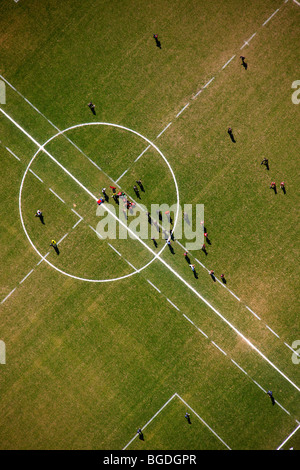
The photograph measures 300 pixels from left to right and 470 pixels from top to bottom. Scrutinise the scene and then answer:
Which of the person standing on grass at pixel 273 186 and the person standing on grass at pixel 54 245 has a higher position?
the person standing on grass at pixel 273 186

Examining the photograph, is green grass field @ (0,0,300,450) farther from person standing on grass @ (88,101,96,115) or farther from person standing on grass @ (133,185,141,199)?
person standing on grass @ (133,185,141,199)

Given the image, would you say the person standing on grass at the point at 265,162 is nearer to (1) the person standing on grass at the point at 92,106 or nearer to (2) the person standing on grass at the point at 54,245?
(1) the person standing on grass at the point at 92,106

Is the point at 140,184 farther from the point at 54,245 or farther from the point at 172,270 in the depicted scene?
the point at 54,245

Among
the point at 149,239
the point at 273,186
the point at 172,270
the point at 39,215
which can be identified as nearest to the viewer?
the point at 172,270

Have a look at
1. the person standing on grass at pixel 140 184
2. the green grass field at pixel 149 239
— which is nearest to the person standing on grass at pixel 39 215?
the green grass field at pixel 149 239

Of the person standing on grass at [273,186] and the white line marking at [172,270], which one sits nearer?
the white line marking at [172,270]

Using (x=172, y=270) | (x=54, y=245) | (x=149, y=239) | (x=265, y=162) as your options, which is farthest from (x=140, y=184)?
(x=265, y=162)

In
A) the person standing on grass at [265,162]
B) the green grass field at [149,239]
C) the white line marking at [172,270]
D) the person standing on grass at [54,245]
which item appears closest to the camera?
the white line marking at [172,270]
